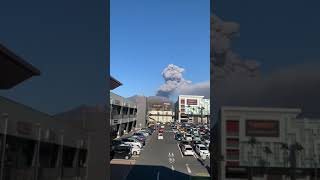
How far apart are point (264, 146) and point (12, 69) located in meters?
10.9

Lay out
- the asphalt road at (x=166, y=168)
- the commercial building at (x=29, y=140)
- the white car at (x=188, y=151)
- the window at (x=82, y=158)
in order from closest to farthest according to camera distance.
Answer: the commercial building at (x=29, y=140) → the window at (x=82, y=158) → the asphalt road at (x=166, y=168) → the white car at (x=188, y=151)

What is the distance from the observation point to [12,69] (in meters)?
17.8

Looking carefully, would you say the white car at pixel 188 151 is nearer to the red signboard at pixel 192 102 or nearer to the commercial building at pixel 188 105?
the commercial building at pixel 188 105

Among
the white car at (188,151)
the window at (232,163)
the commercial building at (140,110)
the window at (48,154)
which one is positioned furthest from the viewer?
the commercial building at (140,110)

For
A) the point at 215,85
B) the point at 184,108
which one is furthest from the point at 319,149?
the point at 184,108

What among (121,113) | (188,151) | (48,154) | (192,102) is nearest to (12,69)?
(48,154)

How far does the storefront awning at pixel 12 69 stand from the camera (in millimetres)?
16878

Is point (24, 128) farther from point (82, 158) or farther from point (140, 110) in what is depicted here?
point (140, 110)

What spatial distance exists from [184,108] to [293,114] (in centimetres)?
14364

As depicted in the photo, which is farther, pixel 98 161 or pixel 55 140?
pixel 98 161

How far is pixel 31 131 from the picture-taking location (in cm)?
1894

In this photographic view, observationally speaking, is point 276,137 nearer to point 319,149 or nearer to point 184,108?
point 319,149

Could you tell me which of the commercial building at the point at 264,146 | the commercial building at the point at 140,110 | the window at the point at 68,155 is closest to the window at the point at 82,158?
the window at the point at 68,155

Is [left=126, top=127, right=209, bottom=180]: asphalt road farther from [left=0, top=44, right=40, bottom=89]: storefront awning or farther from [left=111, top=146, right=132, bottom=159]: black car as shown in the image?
[left=0, top=44, right=40, bottom=89]: storefront awning
